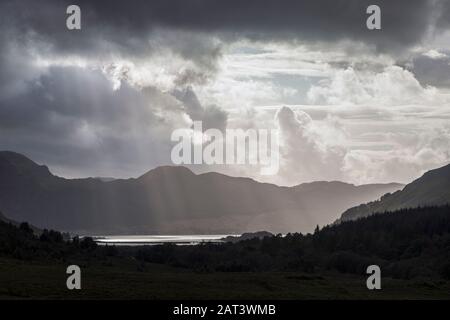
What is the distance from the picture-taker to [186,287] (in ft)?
398

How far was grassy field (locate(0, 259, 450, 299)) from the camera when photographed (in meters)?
103

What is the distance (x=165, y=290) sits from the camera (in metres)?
113

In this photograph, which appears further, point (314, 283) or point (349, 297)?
point (314, 283)

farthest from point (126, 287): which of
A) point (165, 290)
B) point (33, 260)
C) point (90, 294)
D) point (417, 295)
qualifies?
point (33, 260)

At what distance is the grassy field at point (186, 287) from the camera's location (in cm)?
10338
